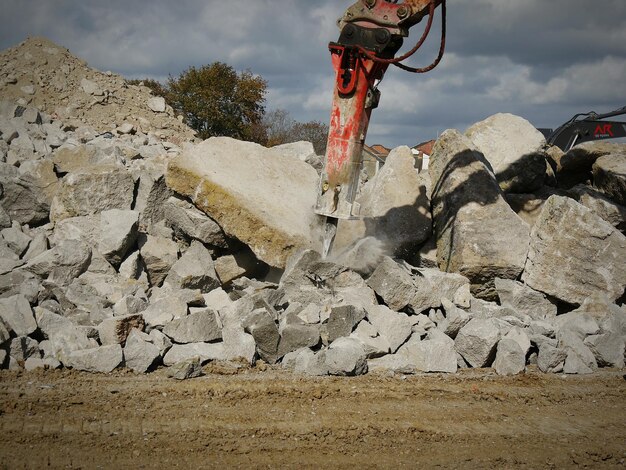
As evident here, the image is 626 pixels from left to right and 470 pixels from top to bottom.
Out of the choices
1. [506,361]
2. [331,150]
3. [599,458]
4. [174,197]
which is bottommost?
A: [599,458]

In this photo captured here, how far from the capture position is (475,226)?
269 inches

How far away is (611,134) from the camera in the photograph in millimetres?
11469

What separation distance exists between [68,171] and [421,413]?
5608 millimetres

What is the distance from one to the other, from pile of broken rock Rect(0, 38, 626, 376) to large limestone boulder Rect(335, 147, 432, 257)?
0.02 metres

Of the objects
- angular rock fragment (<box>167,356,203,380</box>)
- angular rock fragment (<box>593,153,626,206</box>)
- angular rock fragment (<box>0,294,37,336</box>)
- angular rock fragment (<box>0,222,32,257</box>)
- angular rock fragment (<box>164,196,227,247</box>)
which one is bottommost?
angular rock fragment (<box>167,356,203,380</box>)

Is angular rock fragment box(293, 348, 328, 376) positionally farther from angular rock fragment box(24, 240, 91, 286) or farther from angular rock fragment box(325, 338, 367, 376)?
angular rock fragment box(24, 240, 91, 286)

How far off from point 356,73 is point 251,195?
6.31ft

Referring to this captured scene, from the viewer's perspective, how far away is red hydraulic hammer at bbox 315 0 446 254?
5508 mm

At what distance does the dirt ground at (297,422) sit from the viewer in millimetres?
3564

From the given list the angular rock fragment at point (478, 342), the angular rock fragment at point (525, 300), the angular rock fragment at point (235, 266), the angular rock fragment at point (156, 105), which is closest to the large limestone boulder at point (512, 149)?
the angular rock fragment at point (525, 300)

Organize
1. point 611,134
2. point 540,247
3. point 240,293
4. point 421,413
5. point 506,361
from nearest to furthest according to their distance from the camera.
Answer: point 421,413
point 506,361
point 240,293
point 540,247
point 611,134

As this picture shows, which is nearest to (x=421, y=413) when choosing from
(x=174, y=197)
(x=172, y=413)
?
(x=172, y=413)

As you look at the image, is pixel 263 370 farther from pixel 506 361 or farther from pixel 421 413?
pixel 506 361

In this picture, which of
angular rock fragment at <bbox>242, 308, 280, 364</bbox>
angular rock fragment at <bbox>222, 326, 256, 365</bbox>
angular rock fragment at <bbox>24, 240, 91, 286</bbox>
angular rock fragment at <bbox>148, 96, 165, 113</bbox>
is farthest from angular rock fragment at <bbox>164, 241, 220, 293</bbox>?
angular rock fragment at <bbox>148, 96, 165, 113</bbox>
